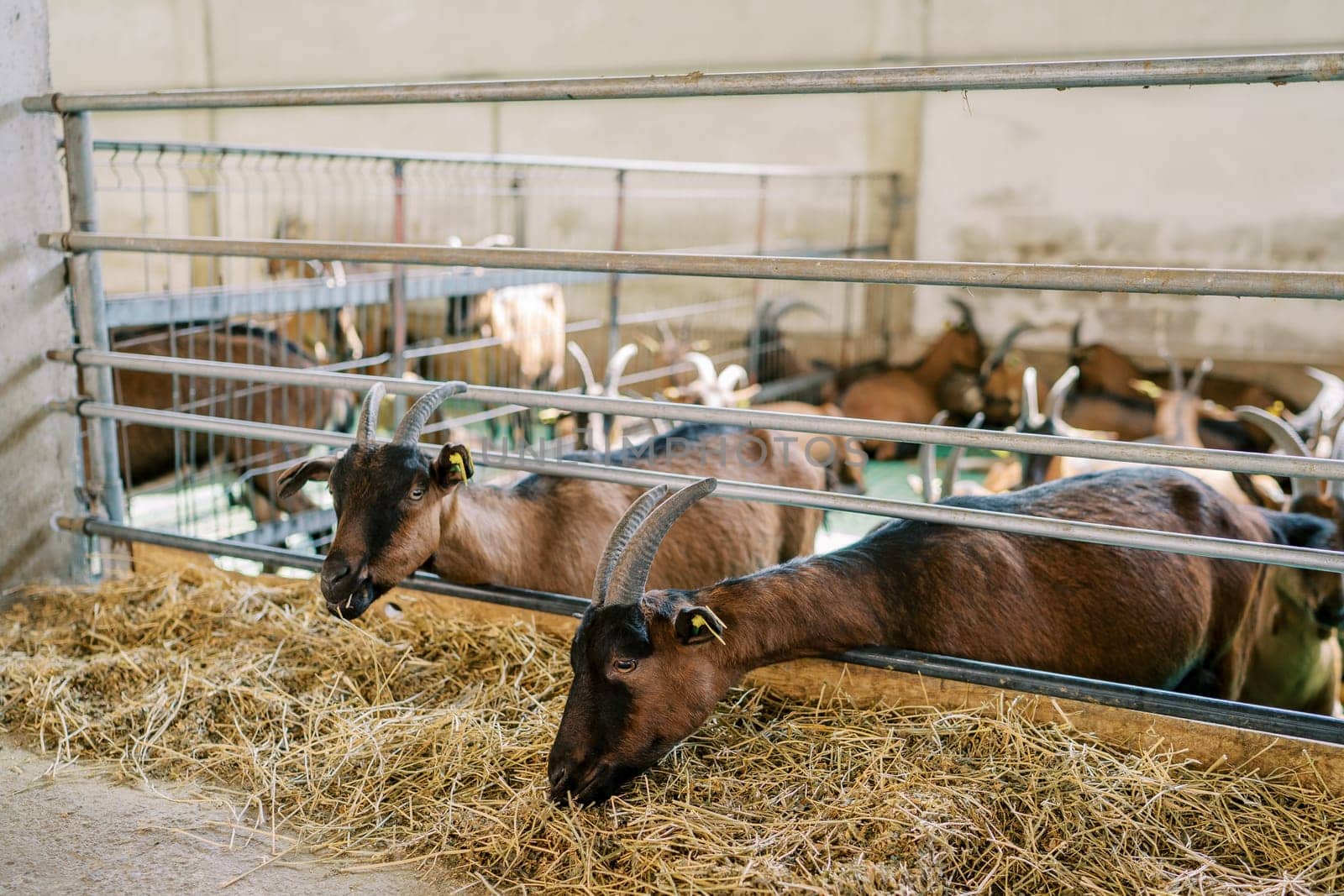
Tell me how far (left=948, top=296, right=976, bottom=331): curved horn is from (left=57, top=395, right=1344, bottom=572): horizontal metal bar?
9719 millimetres

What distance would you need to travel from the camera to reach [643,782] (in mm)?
2539

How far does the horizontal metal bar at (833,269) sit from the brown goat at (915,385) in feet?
27.1

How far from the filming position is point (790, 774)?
2.56 m

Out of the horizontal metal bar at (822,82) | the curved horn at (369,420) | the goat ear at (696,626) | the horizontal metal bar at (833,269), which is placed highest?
the horizontal metal bar at (822,82)

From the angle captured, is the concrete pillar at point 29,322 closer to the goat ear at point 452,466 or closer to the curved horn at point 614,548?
the goat ear at point 452,466

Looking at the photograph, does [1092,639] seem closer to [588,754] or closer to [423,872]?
[588,754]

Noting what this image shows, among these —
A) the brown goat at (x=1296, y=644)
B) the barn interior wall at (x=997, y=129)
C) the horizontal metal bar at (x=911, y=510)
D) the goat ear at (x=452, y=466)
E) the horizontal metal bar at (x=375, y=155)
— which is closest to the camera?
the horizontal metal bar at (x=911, y=510)

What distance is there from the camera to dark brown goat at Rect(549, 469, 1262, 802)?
254 cm

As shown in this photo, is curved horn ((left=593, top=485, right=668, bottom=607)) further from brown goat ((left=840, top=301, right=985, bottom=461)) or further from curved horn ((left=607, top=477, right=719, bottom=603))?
brown goat ((left=840, top=301, right=985, bottom=461))

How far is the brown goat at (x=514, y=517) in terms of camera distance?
3.29 metres

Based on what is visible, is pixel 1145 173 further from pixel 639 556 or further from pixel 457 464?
pixel 639 556

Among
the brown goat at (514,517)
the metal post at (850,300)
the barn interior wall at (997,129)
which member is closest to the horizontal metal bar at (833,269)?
the brown goat at (514,517)

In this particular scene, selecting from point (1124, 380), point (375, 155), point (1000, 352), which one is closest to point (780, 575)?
point (375, 155)

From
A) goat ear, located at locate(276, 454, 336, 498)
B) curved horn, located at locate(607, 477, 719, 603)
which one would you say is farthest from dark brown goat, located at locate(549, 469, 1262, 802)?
goat ear, located at locate(276, 454, 336, 498)
